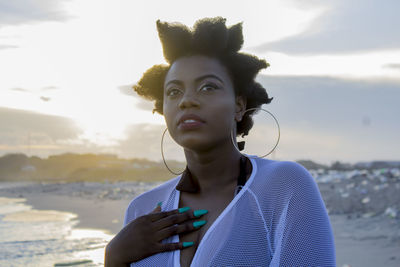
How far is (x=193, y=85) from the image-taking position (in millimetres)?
2480

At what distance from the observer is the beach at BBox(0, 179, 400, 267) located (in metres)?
5.84

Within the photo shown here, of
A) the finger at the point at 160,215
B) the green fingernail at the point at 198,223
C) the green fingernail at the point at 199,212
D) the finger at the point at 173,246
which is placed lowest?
the finger at the point at 173,246

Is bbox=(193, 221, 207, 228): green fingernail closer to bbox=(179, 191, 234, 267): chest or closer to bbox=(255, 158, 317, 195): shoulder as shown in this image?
bbox=(179, 191, 234, 267): chest

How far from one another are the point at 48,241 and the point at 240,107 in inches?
255

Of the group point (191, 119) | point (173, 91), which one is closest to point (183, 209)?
point (191, 119)

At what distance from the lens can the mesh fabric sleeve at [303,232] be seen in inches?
86.4

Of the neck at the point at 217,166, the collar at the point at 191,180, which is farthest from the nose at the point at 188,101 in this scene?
the collar at the point at 191,180

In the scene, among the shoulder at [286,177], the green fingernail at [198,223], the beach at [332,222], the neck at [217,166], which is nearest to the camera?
the shoulder at [286,177]

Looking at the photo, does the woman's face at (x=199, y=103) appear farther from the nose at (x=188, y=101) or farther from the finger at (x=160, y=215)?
the finger at (x=160, y=215)

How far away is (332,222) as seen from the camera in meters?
7.82

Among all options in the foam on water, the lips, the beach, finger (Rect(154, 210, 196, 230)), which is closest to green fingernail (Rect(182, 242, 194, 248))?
finger (Rect(154, 210, 196, 230))

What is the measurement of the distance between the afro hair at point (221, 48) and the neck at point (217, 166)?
372mm

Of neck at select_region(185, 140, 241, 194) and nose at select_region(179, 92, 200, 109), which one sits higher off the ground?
nose at select_region(179, 92, 200, 109)

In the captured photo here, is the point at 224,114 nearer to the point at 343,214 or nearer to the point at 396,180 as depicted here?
the point at 343,214
